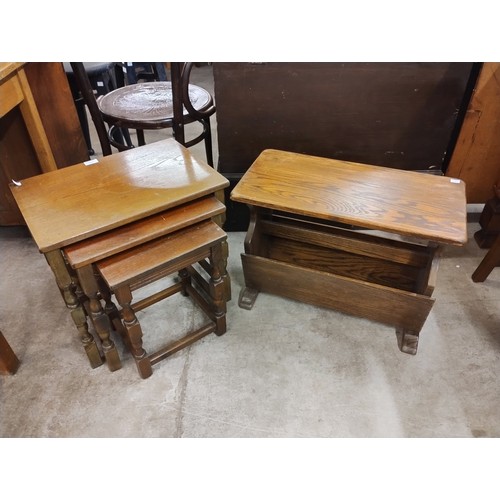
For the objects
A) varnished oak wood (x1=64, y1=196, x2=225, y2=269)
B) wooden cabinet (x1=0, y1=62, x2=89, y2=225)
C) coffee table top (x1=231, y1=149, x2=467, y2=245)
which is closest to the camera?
varnished oak wood (x1=64, y1=196, x2=225, y2=269)

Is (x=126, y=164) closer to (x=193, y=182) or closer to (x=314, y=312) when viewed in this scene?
(x=193, y=182)

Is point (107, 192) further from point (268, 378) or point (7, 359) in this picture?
point (268, 378)

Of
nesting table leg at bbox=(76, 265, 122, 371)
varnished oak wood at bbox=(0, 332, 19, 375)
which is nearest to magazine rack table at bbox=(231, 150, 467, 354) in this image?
nesting table leg at bbox=(76, 265, 122, 371)

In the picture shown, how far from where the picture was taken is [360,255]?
5.85ft

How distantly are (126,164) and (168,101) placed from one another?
742 mm

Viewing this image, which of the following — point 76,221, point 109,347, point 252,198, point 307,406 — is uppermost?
point 76,221

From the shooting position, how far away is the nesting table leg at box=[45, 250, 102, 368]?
3.74 feet

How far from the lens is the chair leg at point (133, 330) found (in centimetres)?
119

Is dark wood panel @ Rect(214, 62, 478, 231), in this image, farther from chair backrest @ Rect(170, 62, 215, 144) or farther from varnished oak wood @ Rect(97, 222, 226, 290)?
varnished oak wood @ Rect(97, 222, 226, 290)

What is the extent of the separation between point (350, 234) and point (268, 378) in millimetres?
687

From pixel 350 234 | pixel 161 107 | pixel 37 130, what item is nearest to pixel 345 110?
pixel 350 234

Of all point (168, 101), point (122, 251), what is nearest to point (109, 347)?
point (122, 251)

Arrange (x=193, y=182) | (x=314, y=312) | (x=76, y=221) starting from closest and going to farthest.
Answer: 1. (x=76, y=221)
2. (x=193, y=182)
3. (x=314, y=312)

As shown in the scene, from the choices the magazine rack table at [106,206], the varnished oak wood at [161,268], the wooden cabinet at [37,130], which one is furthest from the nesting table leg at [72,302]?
the wooden cabinet at [37,130]
